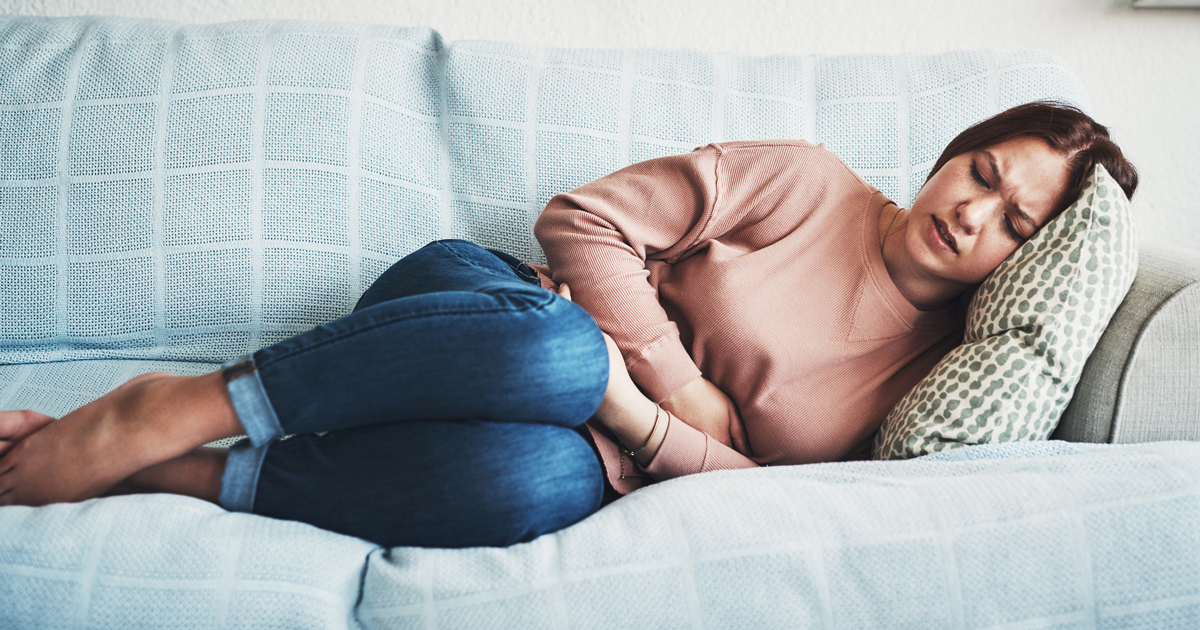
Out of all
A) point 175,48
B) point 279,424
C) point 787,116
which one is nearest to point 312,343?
point 279,424

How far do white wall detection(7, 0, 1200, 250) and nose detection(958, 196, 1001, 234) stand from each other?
0.80 meters

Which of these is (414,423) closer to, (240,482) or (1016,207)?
(240,482)

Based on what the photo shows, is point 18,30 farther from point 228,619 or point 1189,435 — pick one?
point 1189,435

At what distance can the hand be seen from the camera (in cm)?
96

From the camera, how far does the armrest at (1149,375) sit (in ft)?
2.77

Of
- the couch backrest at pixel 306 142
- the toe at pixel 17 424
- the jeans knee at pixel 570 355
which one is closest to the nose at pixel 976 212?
the couch backrest at pixel 306 142

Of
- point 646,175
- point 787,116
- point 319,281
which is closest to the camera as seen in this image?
point 646,175

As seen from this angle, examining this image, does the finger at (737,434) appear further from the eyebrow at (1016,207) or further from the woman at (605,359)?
the eyebrow at (1016,207)

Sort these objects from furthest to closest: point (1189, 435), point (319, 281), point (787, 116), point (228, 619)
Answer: point (787, 116), point (319, 281), point (1189, 435), point (228, 619)

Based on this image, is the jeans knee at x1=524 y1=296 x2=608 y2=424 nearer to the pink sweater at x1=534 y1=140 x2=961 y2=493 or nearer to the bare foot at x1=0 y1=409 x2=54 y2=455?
the pink sweater at x1=534 y1=140 x2=961 y2=493

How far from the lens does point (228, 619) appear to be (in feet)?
1.96

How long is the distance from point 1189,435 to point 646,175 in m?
0.74

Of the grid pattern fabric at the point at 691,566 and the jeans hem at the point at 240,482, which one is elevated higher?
the jeans hem at the point at 240,482

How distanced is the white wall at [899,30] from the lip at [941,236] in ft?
2.58
